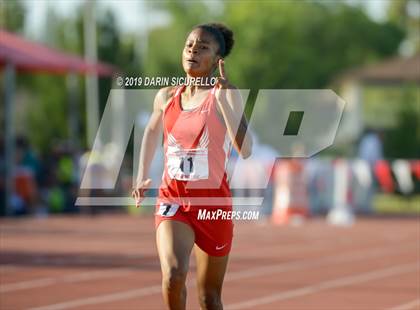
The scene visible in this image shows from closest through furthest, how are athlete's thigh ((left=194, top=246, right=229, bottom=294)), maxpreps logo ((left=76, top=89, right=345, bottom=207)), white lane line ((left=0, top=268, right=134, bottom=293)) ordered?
athlete's thigh ((left=194, top=246, right=229, bottom=294))
maxpreps logo ((left=76, top=89, right=345, bottom=207))
white lane line ((left=0, top=268, right=134, bottom=293))

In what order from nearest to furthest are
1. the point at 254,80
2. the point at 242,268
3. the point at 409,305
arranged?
the point at 409,305
the point at 242,268
the point at 254,80

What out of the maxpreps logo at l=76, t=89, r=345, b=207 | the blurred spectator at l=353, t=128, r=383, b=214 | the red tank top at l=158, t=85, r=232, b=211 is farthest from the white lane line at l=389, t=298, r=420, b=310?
the blurred spectator at l=353, t=128, r=383, b=214

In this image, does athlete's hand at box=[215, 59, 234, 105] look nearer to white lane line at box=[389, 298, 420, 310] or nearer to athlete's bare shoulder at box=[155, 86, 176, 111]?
athlete's bare shoulder at box=[155, 86, 176, 111]

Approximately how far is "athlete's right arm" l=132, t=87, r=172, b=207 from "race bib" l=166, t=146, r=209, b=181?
221mm

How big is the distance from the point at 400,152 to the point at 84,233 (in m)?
23.3

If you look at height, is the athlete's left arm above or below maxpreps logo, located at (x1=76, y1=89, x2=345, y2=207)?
above

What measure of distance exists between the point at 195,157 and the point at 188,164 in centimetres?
6

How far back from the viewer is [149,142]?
7902 millimetres

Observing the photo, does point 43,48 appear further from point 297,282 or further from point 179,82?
point 179,82

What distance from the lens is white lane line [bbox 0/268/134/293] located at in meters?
12.4

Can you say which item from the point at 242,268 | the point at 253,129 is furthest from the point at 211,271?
the point at 253,129

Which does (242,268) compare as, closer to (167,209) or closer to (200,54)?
(167,209)

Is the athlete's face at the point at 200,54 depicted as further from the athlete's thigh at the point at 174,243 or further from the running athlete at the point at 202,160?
the athlete's thigh at the point at 174,243

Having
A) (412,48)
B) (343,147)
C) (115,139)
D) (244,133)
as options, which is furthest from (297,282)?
(412,48)
